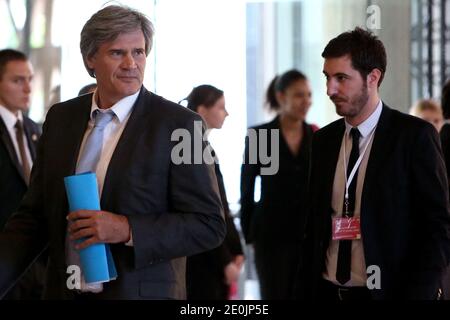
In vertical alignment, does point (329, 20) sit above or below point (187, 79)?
above

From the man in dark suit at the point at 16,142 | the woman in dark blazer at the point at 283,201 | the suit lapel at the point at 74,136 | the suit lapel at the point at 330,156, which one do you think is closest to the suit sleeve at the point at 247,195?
the woman in dark blazer at the point at 283,201

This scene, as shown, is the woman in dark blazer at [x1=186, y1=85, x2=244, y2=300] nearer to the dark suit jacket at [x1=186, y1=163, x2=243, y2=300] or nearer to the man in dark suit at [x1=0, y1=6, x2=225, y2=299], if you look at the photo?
the dark suit jacket at [x1=186, y1=163, x2=243, y2=300]

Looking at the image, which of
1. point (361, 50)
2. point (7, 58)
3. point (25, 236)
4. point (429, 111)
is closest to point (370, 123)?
point (361, 50)

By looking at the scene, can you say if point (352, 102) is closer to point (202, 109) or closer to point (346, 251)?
point (346, 251)

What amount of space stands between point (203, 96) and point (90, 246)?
1022 mm

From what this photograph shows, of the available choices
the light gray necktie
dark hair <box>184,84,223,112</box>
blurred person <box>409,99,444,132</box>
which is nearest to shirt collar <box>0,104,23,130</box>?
dark hair <box>184,84,223,112</box>

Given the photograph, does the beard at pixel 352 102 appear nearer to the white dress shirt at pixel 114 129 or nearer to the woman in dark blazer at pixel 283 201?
the white dress shirt at pixel 114 129

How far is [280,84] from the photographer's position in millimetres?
5273

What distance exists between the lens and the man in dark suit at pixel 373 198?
9.04ft

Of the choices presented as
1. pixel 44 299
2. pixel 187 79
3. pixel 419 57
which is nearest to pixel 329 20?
pixel 187 79

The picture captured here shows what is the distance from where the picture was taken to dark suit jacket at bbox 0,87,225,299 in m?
2.49
